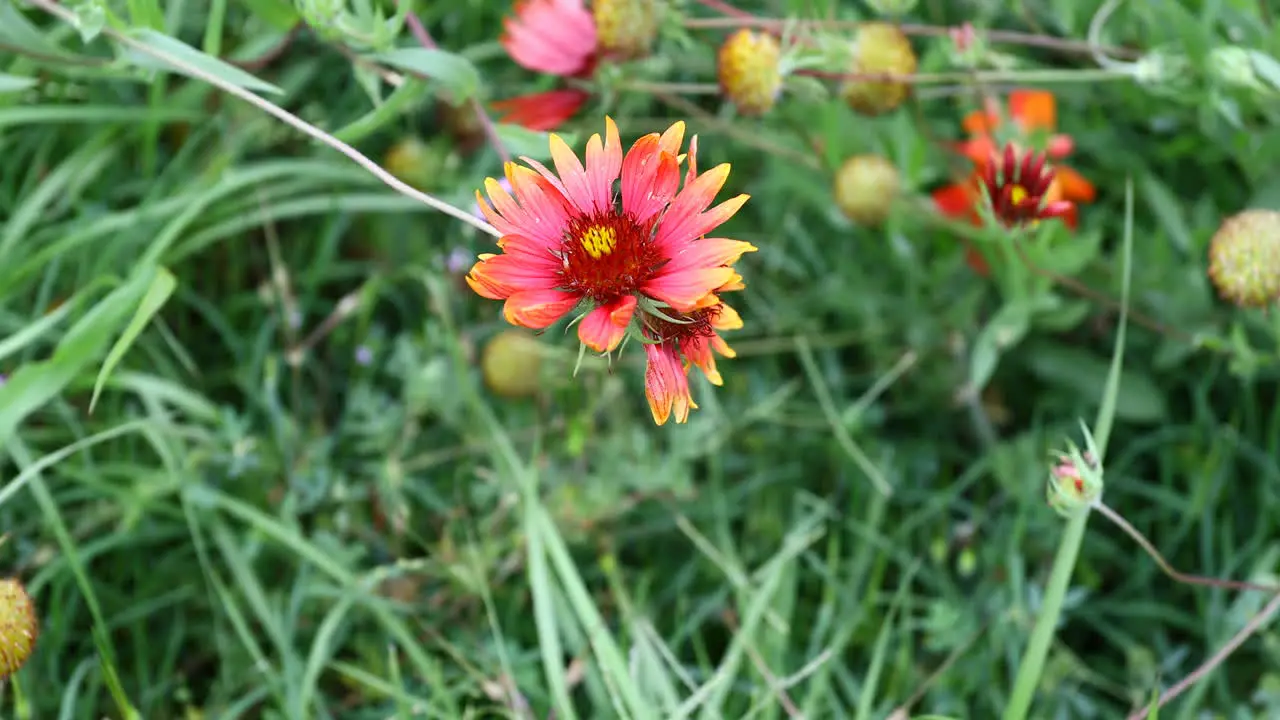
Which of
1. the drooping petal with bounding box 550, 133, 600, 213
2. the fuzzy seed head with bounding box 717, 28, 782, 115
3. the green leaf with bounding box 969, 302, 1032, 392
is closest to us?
the drooping petal with bounding box 550, 133, 600, 213

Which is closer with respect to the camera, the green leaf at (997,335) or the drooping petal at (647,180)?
the drooping petal at (647,180)

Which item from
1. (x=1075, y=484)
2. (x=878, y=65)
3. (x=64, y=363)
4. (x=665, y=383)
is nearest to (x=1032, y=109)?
(x=878, y=65)

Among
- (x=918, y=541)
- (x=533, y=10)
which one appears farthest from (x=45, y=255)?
(x=918, y=541)

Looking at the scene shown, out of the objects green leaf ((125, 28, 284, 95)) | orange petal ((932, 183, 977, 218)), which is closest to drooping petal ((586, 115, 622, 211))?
green leaf ((125, 28, 284, 95))

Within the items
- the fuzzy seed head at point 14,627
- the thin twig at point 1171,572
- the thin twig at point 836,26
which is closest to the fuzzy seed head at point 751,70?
the thin twig at point 836,26

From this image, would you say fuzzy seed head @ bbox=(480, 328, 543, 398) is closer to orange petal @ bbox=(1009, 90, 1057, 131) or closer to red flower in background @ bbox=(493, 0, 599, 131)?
red flower in background @ bbox=(493, 0, 599, 131)

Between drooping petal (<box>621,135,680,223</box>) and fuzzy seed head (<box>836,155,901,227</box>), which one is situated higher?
drooping petal (<box>621,135,680,223</box>)

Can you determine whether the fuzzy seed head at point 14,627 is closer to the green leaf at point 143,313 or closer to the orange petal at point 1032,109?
the green leaf at point 143,313
